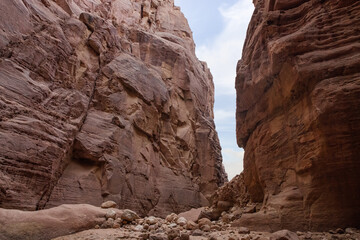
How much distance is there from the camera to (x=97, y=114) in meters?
15.8

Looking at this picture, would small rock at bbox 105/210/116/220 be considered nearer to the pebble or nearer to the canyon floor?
the canyon floor

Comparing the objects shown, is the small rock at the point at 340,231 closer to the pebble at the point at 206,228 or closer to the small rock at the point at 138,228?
the pebble at the point at 206,228

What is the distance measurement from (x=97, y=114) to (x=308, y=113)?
1219 centimetres

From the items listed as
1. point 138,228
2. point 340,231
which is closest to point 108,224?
point 138,228

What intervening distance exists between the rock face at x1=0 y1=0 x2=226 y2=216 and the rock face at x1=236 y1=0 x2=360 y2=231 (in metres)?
8.60

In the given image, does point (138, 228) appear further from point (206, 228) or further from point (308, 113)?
point (308, 113)

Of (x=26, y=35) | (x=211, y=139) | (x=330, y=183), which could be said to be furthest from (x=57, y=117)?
(x=211, y=139)

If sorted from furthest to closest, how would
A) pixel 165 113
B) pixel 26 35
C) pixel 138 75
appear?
pixel 165 113 → pixel 138 75 → pixel 26 35

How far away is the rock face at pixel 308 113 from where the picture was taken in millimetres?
6250

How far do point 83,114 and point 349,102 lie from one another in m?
12.9

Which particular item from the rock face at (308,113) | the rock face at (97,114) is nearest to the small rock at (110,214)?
the rock face at (308,113)

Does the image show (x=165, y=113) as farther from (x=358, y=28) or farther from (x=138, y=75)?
(x=358, y=28)

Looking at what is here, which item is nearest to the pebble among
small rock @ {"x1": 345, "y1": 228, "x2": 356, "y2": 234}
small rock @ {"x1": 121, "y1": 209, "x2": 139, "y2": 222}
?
small rock @ {"x1": 121, "y1": 209, "x2": 139, "y2": 222}

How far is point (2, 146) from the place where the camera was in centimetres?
992
